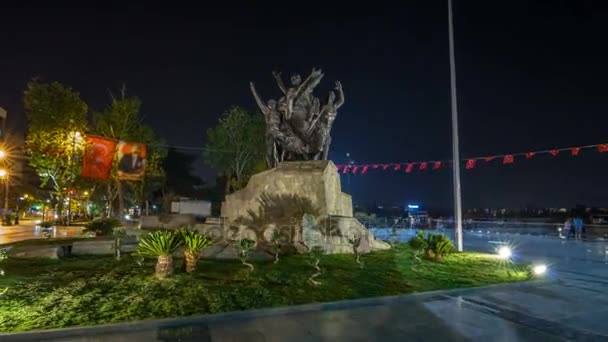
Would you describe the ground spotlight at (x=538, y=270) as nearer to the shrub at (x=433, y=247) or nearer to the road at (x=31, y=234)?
the shrub at (x=433, y=247)

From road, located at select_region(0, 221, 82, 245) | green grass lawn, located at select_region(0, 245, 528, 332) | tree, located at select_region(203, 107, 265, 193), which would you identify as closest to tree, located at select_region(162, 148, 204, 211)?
tree, located at select_region(203, 107, 265, 193)

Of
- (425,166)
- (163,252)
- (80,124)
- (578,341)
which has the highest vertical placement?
(80,124)

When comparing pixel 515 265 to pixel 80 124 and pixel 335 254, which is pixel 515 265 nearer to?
pixel 335 254

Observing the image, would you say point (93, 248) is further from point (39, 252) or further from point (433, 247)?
point (433, 247)

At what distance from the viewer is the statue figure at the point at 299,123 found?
795 inches

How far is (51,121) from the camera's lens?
2984 cm

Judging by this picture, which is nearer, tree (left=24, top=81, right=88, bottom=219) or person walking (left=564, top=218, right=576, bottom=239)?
person walking (left=564, top=218, right=576, bottom=239)

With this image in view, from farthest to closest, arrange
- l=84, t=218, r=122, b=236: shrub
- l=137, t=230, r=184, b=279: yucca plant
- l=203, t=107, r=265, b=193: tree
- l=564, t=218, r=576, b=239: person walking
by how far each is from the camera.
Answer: l=203, t=107, r=265, b=193: tree, l=564, t=218, r=576, b=239: person walking, l=84, t=218, r=122, b=236: shrub, l=137, t=230, r=184, b=279: yucca plant

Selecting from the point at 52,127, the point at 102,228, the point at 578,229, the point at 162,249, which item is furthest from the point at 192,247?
the point at 578,229

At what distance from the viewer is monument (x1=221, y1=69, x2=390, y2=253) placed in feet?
53.0

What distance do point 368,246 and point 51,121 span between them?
81.5ft

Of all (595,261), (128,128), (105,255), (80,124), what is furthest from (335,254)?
(128,128)

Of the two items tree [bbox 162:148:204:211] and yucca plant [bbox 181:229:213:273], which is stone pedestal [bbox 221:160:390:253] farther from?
tree [bbox 162:148:204:211]

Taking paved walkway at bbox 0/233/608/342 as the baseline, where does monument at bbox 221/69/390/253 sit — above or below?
above
